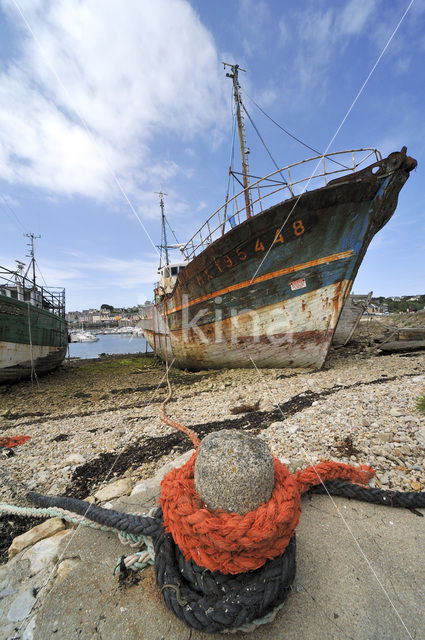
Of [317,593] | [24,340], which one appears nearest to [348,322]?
[317,593]

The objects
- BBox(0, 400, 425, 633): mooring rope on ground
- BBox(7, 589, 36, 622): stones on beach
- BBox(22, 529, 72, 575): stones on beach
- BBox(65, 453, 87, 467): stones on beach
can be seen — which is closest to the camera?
BBox(0, 400, 425, 633): mooring rope on ground

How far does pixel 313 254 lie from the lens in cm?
759

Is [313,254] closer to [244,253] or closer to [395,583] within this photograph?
[244,253]

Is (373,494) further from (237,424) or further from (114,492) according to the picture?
(237,424)

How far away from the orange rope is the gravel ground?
4.76 ft

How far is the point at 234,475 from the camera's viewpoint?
1466 mm

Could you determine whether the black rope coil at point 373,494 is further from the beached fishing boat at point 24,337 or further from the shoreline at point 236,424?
the beached fishing boat at point 24,337

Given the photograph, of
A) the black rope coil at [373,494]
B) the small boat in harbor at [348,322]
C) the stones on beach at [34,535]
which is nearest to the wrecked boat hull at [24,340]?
the stones on beach at [34,535]

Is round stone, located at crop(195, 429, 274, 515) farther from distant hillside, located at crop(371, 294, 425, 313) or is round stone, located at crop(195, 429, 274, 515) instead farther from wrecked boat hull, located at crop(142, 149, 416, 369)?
distant hillside, located at crop(371, 294, 425, 313)

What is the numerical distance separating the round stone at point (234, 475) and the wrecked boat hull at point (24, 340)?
11.6 meters

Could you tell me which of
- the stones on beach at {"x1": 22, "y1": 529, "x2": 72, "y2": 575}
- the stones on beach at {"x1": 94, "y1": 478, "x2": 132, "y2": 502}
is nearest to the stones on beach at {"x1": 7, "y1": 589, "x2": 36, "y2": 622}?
the stones on beach at {"x1": 22, "y1": 529, "x2": 72, "y2": 575}

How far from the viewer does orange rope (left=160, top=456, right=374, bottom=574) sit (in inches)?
52.1

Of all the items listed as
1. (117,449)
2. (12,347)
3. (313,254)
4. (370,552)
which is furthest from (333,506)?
(12,347)

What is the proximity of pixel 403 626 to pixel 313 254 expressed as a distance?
742 centimetres
